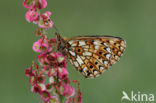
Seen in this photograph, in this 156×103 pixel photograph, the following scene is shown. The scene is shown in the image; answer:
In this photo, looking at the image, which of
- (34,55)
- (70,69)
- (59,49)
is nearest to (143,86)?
(70,69)

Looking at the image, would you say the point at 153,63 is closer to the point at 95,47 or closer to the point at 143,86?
the point at 143,86

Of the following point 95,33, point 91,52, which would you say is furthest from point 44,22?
point 95,33

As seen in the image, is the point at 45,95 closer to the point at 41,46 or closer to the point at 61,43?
the point at 41,46

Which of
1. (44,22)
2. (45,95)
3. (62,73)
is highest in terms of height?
(44,22)

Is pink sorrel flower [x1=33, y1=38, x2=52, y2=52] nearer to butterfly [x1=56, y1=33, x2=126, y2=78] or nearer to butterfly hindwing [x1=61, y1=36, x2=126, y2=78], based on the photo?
butterfly [x1=56, y1=33, x2=126, y2=78]

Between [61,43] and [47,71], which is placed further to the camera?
[61,43]

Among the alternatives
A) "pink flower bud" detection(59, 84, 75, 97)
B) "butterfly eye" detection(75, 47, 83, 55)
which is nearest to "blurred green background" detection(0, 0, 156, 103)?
"butterfly eye" detection(75, 47, 83, 55)

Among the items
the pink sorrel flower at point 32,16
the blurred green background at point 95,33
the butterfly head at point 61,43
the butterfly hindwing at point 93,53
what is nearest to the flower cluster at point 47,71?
the pink sorrel flower at point 32,16
